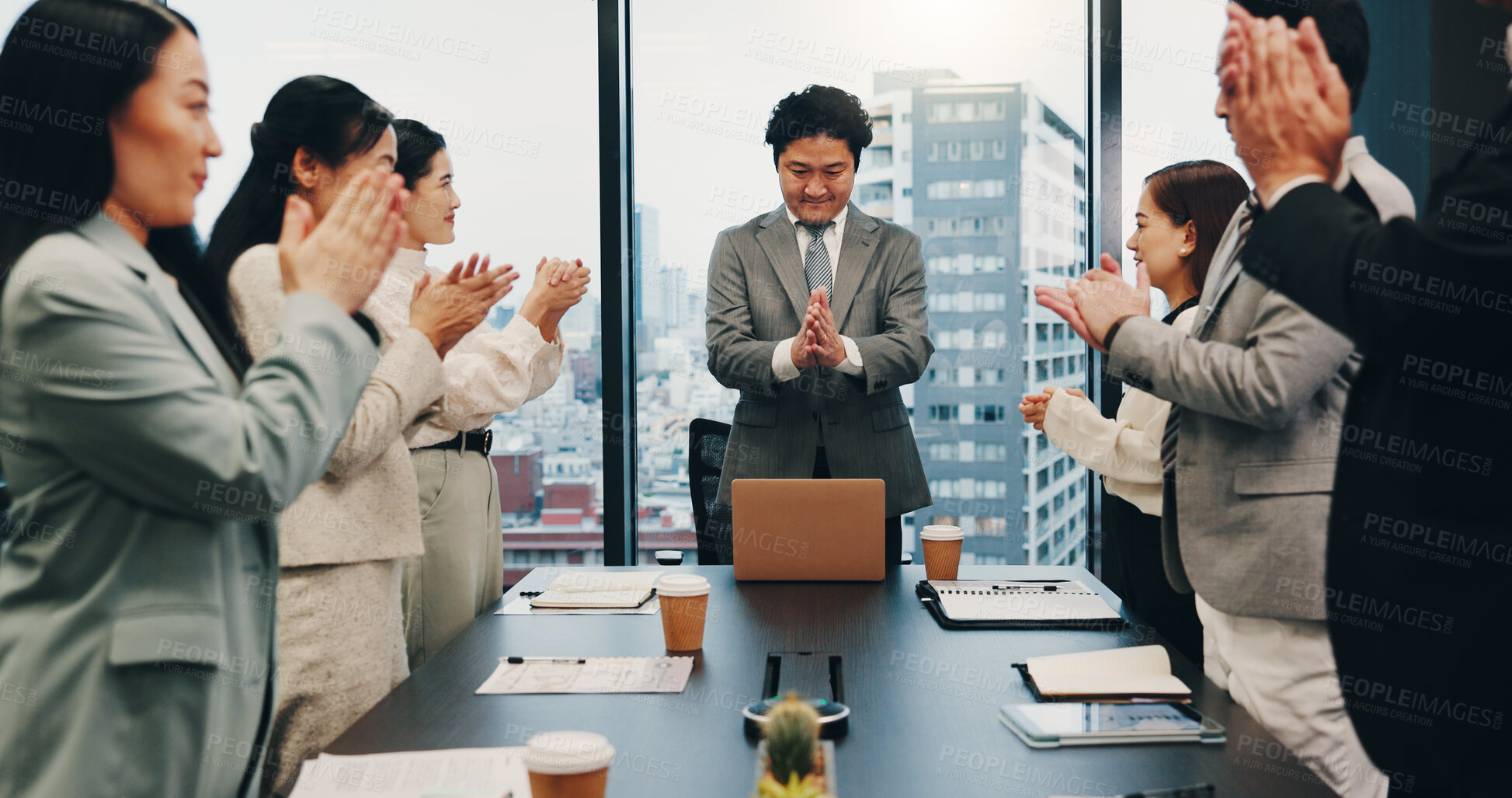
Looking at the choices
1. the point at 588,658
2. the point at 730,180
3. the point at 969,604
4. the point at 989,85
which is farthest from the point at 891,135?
the point at 588,658

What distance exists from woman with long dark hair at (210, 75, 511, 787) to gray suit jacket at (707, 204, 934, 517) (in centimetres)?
111

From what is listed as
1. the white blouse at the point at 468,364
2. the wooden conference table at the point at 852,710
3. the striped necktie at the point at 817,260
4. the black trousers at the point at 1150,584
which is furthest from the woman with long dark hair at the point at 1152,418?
the white blouse at the point at 468,364

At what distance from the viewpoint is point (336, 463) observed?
5.24 feet

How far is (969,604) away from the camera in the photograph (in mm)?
1961

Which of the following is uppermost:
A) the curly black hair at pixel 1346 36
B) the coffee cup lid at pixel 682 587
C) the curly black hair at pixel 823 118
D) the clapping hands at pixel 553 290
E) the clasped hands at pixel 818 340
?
the curly black hair at pixel 823 118

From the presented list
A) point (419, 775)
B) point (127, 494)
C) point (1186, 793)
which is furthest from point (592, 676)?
point (1186, 793)

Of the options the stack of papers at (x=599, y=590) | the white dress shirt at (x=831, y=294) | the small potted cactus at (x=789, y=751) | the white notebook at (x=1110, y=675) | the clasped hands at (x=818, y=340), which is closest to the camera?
the small potted cactus at (x=789, y=751)

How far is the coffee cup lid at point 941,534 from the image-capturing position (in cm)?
219

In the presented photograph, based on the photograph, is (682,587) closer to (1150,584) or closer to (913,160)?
(1150,584)

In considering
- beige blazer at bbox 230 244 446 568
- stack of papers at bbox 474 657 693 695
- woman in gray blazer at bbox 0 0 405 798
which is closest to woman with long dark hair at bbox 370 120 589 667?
beige blazer at bbox 230 244 446 568

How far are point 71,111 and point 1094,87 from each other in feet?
11.4

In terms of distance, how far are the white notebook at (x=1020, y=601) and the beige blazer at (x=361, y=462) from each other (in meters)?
1.05

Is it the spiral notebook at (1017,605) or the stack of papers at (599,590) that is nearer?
the spiral notebook at (1017,605)

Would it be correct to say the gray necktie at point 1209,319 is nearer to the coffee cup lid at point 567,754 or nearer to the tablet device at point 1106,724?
the tablet device at point 1106,724
